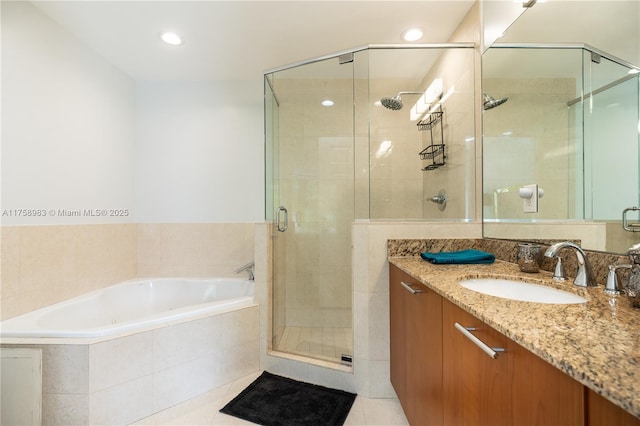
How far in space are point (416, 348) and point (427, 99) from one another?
1937mm

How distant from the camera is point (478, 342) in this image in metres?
0.67

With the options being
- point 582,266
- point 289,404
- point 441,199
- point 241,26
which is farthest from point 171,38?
point 582,266

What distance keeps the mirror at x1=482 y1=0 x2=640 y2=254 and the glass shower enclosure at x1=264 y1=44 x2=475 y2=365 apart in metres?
0.32

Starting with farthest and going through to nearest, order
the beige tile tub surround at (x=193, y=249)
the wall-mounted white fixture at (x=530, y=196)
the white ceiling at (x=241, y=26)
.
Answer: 1. the beige tile tub surround at (x=193, y=249)
2. the white ceiling at (x=241, y=26)
3. the wall-mounted white fixture at (x=530, y=196)

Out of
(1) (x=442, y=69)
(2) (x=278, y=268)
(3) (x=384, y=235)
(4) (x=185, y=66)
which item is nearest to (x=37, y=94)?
(4) (x=185, y=66)

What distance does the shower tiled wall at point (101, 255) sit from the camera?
5.20ft

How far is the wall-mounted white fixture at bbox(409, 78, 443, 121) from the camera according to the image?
2055 millimetres

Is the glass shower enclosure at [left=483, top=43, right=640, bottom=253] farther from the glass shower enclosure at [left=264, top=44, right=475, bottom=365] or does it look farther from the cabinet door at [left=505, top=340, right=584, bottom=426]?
the cabinet door at [left=505, top=340, right=584, bottom=426]

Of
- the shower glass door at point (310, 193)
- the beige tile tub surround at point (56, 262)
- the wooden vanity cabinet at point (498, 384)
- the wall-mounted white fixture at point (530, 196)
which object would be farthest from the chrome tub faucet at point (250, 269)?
the wall-mounted white fixture at point (530, 196)

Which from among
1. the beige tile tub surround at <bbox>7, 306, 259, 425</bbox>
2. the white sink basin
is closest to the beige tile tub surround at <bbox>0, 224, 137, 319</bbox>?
the beige tile tub surround at <bbox>7, 306, 259, 425</bbox>

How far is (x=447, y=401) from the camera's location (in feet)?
2.83

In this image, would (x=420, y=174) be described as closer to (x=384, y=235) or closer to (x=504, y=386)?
(x=384, y=235)

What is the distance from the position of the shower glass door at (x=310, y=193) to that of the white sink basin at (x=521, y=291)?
41.6 inches

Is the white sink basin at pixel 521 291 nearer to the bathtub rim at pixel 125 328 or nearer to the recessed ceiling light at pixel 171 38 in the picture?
the bathtub rim at pixel 125 328
